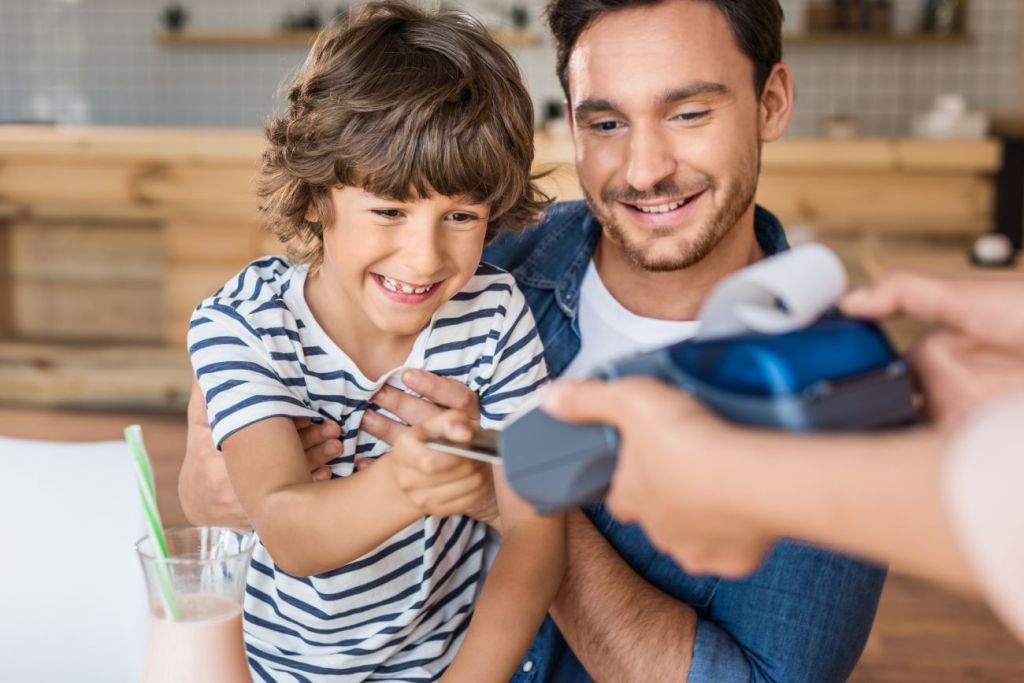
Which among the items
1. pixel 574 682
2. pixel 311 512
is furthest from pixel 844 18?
pixel 311 512

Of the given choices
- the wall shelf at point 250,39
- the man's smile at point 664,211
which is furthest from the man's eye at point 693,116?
the wall shelf at point 250,39

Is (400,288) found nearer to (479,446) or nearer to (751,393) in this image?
(479,446)

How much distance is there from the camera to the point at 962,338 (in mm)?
914

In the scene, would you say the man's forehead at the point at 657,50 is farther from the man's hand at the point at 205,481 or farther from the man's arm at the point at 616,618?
the man's hand at the point at 205,481

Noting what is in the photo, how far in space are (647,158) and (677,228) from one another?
124 millimetres

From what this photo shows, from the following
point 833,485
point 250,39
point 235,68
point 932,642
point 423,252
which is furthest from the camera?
point 235,68

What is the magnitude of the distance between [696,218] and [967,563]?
1088 millimetres

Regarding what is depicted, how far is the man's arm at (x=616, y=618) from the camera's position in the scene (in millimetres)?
1330

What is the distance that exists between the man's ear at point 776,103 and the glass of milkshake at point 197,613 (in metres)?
1.18

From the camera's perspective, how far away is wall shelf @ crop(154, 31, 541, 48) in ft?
19.2

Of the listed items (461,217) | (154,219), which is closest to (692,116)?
(461,217)

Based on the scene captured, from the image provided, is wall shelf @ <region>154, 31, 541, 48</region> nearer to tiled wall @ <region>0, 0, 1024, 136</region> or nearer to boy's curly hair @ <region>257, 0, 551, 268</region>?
tiled wall @ <region>0, 0, 1024, 136</region>

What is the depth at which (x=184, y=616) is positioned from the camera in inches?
34.9

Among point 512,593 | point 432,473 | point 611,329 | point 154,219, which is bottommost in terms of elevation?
point 154,219
